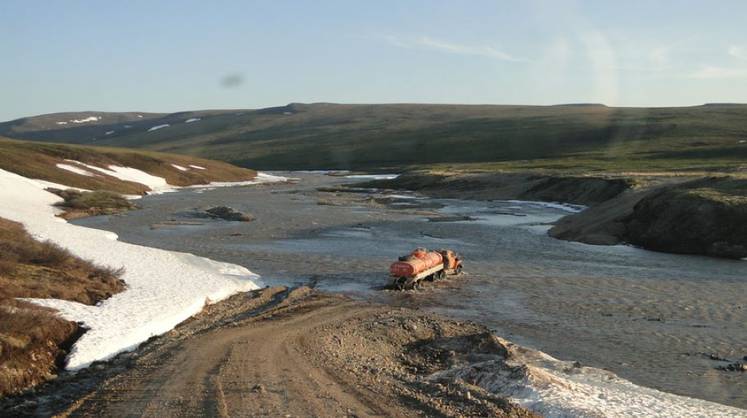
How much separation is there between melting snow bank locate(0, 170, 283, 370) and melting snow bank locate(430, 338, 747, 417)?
8.71 m

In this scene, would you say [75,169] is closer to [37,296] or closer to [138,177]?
[138,177]

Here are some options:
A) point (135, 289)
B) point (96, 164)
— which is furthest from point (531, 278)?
point (96, 164)

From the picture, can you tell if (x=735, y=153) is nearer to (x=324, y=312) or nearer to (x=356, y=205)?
(x=356, y=205)

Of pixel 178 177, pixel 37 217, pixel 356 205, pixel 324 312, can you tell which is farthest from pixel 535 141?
pixel 324 312

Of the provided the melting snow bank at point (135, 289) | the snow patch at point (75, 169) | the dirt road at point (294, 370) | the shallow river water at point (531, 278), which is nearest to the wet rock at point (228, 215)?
the shallow river water at point (531, 278)

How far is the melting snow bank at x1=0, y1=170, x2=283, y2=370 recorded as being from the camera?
18711 mm

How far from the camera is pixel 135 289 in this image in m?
24.6

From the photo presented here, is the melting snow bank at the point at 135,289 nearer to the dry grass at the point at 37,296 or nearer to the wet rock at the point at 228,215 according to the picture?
the dry grass at the point at 37,296

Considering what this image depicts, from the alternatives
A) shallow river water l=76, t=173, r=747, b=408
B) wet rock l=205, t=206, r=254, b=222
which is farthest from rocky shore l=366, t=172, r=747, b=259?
wet rock l=205, t=206, r=254, b=222

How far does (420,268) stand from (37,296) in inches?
570

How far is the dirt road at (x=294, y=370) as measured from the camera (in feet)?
43.5

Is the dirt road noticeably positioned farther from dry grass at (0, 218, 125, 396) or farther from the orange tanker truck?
the orange tanker truck

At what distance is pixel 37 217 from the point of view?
45219mm

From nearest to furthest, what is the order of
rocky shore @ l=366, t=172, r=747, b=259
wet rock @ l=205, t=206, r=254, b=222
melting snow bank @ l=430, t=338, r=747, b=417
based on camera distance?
melting snow bank @ l=430, t=338, r=747, b=417, rocky shore @ l=366, t=172, r=747, b=259, wet rock @ l=205, t=206, r=254, b=222
